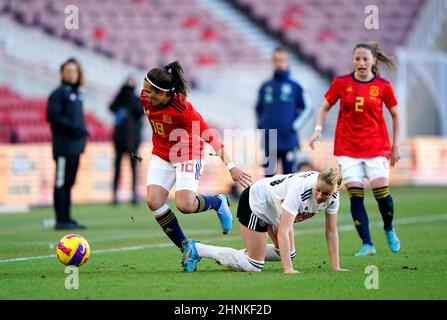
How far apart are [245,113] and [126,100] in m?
7.22

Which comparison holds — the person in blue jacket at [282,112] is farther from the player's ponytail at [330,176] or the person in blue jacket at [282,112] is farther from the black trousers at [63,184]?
the player's ponytail at [330,176]

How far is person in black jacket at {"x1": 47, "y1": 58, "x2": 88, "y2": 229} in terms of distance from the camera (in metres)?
13.9

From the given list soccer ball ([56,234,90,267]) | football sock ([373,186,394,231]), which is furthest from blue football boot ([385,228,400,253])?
soccer ball ([56,234,90,267])

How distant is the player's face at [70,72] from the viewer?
45.3 ft

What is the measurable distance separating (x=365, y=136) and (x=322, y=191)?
9.14 ft

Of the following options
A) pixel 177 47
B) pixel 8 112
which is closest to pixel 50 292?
pixel 8 112

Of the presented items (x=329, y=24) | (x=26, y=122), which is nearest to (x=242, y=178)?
(x=26, y=122)

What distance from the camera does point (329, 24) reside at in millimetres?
30812

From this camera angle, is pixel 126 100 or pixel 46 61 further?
pixel 46 61

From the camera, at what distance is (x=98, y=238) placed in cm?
1267

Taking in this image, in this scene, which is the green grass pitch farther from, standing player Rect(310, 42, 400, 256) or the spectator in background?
the spectator in background

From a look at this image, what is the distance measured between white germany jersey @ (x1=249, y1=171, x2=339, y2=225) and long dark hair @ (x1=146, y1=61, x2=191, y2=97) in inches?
42.8

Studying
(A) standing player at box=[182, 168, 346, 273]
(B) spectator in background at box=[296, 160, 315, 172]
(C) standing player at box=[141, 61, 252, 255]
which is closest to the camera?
(A) standing player at box=[182, 168, 346, 273]
